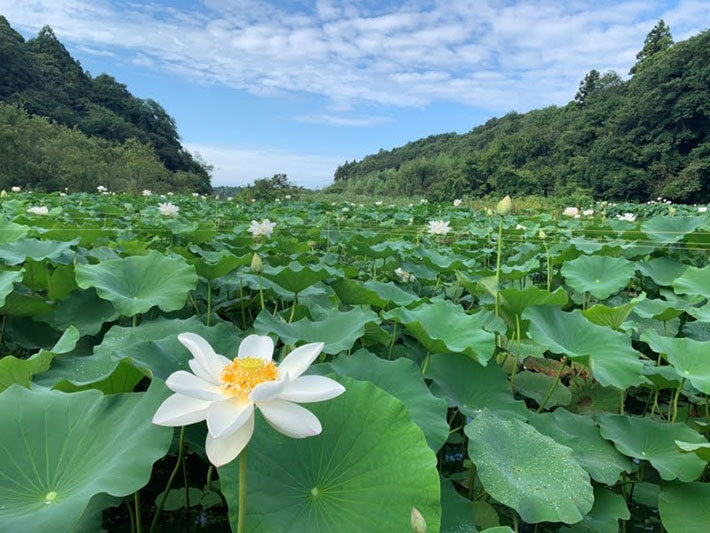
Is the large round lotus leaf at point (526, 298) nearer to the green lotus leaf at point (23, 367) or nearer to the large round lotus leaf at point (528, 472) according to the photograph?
the large round lotus leaf at point (528, 472)

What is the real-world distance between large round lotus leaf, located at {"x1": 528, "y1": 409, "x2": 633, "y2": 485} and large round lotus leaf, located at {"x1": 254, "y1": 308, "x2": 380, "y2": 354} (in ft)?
1.48

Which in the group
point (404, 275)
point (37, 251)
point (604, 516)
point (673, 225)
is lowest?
point (604, 516)

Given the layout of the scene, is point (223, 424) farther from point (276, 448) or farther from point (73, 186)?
point (73, 186)

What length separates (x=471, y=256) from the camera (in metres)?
2.81

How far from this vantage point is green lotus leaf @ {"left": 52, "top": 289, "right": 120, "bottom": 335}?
134 centimetres

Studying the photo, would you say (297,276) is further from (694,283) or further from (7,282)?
(694,283)

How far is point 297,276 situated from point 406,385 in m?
0.68

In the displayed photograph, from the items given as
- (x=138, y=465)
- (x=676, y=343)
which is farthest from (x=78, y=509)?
(x=676, y=343)

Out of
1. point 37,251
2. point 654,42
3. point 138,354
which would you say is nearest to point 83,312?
point 37,251

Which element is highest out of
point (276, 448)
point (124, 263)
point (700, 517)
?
point (124, 263)

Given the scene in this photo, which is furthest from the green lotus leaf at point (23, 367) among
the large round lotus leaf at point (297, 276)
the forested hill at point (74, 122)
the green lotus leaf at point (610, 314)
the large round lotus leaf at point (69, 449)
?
the forested hill at point (74, 122)

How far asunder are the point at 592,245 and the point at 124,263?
7.70 ft

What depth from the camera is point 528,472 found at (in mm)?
811

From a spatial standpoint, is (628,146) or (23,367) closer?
(23,367)
